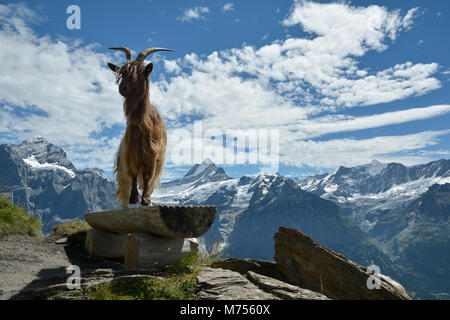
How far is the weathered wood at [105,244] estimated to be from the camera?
982 centimetres

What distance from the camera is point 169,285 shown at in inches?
217

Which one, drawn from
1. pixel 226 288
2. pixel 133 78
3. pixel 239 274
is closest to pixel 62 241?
pixel 133 78

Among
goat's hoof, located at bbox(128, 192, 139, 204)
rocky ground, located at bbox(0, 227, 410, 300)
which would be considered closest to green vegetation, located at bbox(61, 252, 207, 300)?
rocky ground, located at bbox(0, 227, 410, 300)

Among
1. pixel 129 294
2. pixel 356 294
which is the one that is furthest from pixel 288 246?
pixel 129 294

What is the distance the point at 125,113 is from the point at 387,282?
811 centimetres

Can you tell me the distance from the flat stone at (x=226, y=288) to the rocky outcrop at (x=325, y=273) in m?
2.30

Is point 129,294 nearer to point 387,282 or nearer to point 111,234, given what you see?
point 111,234

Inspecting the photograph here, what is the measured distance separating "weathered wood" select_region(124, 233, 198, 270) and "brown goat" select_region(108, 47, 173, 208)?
1275 millimetres

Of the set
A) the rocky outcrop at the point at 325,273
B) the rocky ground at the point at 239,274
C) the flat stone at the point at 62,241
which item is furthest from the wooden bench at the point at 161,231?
the flat stone at the point at 62,241

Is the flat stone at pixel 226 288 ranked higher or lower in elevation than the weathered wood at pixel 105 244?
higher

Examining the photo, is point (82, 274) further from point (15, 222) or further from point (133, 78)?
point (15, 222)

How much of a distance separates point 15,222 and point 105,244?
12.8ft

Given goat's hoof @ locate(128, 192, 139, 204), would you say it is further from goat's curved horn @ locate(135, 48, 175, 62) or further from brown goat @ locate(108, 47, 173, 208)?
goat's curved horn @ locate(135, 48, 175, 62)

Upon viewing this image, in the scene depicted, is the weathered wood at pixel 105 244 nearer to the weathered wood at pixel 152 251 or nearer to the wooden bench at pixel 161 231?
the wooden bench at pixel 161 231
